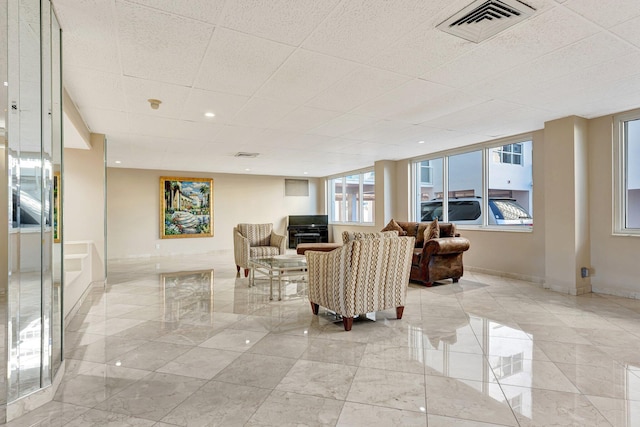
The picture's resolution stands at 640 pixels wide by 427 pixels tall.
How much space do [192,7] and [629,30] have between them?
2.91 meters

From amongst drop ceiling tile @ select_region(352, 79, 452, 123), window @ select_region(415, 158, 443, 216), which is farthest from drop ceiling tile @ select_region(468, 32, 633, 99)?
window @ select_region(415, 158, 443, 216)

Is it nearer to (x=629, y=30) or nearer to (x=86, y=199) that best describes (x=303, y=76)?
(x=629, y=30)

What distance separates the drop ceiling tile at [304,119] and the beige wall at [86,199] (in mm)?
2736

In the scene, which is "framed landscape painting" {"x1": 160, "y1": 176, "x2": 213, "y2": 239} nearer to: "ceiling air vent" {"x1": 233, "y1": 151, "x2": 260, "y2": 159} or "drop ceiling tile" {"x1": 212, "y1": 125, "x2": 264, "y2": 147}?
"ceiling air vent" {"x1": 233, "y1": 151, "x2": 260, "y2": 159}

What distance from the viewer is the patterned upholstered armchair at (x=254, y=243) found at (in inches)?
225

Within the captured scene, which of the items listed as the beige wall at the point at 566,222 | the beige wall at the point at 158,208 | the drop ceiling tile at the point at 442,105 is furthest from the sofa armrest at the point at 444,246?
the beige wall at the point at 158,208

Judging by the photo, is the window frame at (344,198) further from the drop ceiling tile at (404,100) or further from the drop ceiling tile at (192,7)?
the drop ceiling tile at (192,7)

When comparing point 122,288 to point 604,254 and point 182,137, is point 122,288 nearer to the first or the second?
point 182,137

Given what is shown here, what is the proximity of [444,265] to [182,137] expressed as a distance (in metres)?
4.52

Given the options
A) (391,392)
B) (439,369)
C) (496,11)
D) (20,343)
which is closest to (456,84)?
(496,11)

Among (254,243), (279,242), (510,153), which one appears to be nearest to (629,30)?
(510,153)

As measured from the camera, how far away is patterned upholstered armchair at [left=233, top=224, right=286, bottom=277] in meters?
5.71

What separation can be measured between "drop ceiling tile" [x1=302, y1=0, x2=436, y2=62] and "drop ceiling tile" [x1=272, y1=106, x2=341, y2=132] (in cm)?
149

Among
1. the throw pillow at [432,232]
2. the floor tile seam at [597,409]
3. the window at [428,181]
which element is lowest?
the floor tile seam at [597,409]
